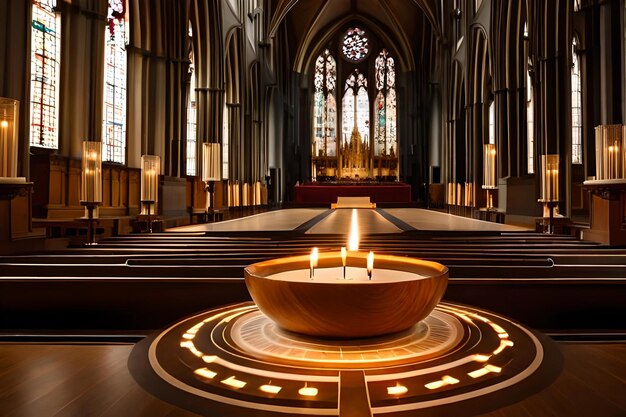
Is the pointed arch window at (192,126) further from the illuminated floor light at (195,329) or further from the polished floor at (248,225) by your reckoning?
the illuminated floor light at (195,329)

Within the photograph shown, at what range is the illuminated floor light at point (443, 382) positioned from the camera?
2.26 ft

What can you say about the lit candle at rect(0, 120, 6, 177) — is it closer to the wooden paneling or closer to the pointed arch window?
the wooden paneling

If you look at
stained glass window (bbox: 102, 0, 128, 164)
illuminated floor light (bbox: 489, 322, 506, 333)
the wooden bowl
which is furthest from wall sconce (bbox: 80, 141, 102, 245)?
stained glass window (bbox: 102, 0, 128, 164)

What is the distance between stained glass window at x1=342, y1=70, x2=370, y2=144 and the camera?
998 inches

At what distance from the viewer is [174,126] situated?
10055 millimetres

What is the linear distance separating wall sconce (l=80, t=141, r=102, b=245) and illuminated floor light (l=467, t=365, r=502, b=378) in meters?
4.46

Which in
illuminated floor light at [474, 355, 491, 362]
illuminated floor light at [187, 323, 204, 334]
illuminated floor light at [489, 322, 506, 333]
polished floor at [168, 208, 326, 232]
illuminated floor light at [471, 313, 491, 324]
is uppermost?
polished floor at [168, 208, 326, 232]

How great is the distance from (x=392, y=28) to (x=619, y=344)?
25.6 meters

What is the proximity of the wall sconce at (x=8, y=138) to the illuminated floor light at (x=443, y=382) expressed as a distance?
152 inches

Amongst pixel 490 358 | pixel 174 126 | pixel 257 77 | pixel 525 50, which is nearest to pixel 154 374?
pixel 490 358

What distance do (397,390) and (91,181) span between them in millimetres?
4729

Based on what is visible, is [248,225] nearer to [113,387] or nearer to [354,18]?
[113,387]

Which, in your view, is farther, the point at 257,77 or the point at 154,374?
the point at 257,77

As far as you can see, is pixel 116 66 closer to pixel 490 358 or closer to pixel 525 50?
pixel 525 50
